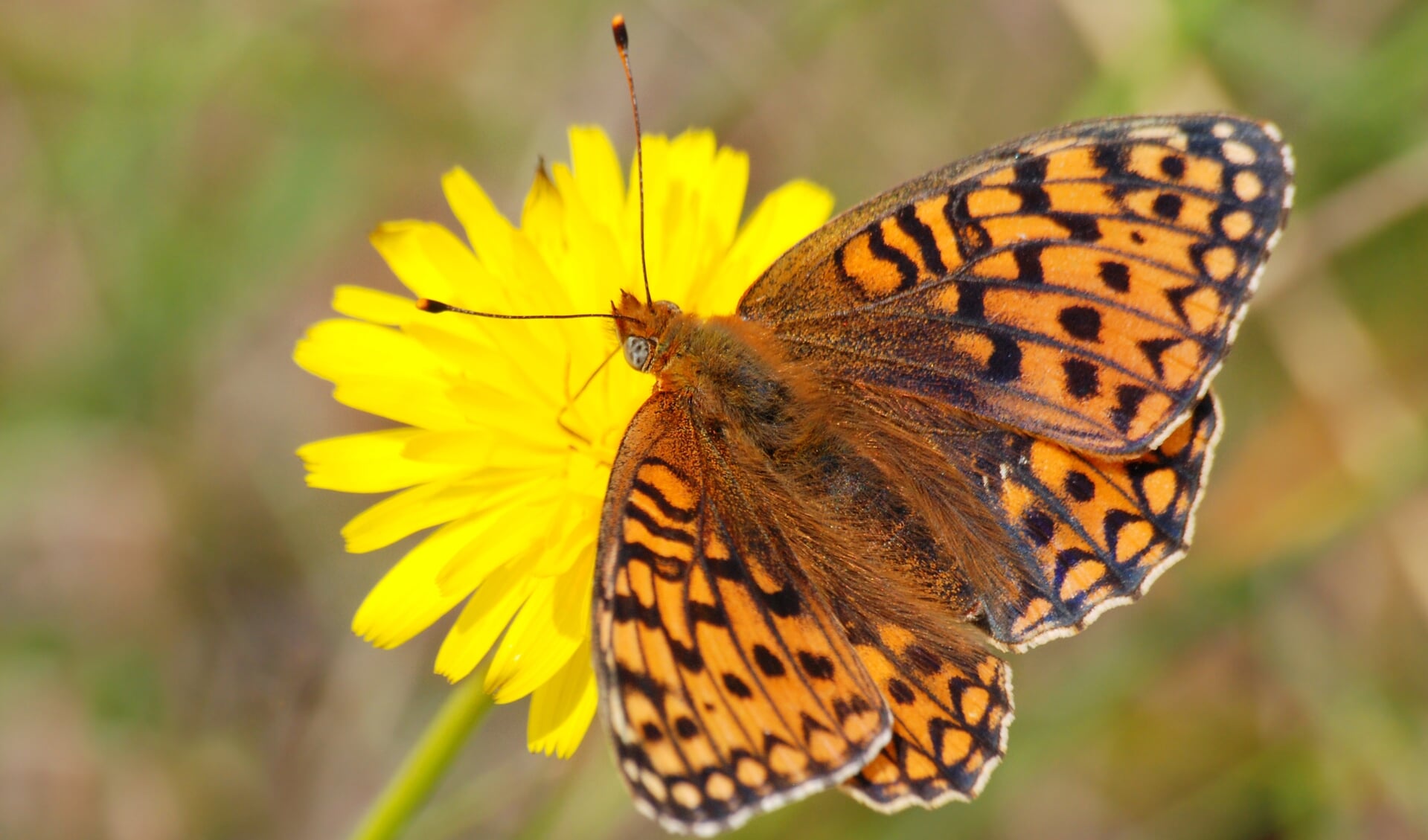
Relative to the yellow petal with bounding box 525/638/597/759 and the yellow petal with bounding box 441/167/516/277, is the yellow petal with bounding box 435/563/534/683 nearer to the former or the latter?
the yellow petal with bounding box 525/638/597/759

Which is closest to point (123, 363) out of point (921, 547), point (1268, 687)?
point (921, 547)

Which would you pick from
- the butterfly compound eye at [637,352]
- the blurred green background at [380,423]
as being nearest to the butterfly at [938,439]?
the butterfly compound eye at [637,352]

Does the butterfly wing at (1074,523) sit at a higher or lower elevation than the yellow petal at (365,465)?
lower

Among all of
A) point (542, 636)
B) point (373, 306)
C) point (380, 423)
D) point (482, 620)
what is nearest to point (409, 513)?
point (482, 620)

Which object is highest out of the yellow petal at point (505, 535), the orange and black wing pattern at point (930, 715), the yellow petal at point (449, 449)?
the yellow petal at point (449, 449)

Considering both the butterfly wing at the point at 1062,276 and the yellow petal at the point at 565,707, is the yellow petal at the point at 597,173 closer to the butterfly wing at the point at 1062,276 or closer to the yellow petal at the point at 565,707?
the butterfly wing at the point at 1062,276

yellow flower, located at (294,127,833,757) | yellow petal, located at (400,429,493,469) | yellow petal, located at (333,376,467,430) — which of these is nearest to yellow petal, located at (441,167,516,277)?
yellow flower, located at (294,127,833,757)

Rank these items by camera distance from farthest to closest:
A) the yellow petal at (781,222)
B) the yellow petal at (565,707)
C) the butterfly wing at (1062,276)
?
the yellow petal at (781,222), the yellow petal at (565,707), the butterfly wing at (1062,276)
